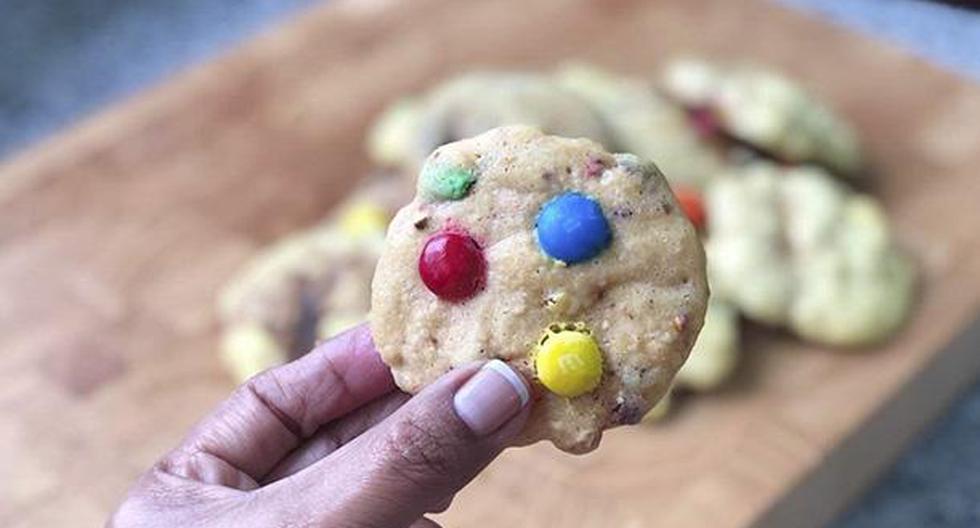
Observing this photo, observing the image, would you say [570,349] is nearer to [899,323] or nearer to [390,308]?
[390,308]

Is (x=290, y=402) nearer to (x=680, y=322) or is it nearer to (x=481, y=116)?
(x=680, y=322)

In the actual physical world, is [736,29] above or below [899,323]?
above

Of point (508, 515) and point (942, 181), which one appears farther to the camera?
point (942, 181)

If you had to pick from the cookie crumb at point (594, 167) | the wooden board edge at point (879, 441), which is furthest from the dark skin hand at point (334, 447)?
the wooden board edge at point (879, 441)

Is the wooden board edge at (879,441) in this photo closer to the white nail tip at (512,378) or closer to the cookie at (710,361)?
the cookie at (710,361)

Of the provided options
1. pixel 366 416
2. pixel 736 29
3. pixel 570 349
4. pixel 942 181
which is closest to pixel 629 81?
pixel 736 29
